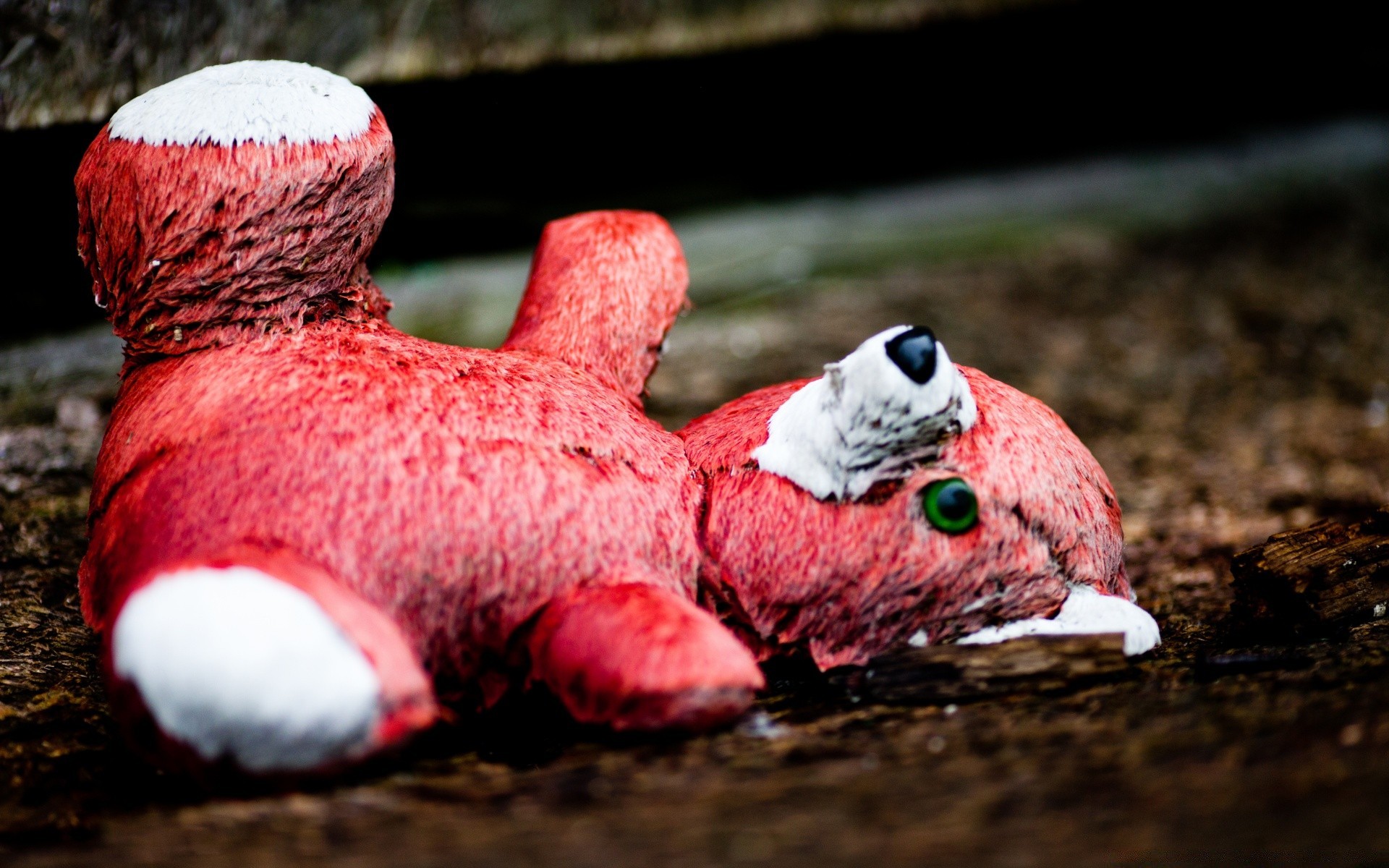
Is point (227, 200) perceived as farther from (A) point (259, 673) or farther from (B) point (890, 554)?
(B) point (890, 554)

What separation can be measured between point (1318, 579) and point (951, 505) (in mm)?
418

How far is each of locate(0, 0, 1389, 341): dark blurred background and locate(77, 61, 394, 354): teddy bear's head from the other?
524mm

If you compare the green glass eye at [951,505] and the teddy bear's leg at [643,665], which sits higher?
the green glass eye at [951,505]

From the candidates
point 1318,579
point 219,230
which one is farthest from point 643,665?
point 1318,579

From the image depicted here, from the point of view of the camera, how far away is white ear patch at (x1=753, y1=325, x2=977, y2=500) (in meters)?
1.01

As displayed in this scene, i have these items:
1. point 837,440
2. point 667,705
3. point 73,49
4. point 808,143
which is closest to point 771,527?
point 837,440

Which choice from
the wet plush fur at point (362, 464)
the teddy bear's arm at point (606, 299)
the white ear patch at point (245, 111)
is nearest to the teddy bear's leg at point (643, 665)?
the wet plush fur at point (362, 464)

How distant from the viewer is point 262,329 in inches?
43.1

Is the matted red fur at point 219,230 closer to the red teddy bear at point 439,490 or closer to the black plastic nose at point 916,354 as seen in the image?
the red teddy bear at point 439,490

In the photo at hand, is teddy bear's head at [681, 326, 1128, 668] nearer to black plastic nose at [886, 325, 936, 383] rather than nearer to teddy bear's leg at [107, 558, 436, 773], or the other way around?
black plastic nose at [886, 325, 936, 383]

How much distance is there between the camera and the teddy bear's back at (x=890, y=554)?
104 cm

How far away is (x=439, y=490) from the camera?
38.1 inches

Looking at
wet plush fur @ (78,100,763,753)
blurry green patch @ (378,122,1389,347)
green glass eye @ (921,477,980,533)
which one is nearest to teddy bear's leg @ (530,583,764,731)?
wet plush fur @ (78,100,763,753)

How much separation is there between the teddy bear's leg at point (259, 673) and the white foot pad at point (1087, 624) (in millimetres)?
504
